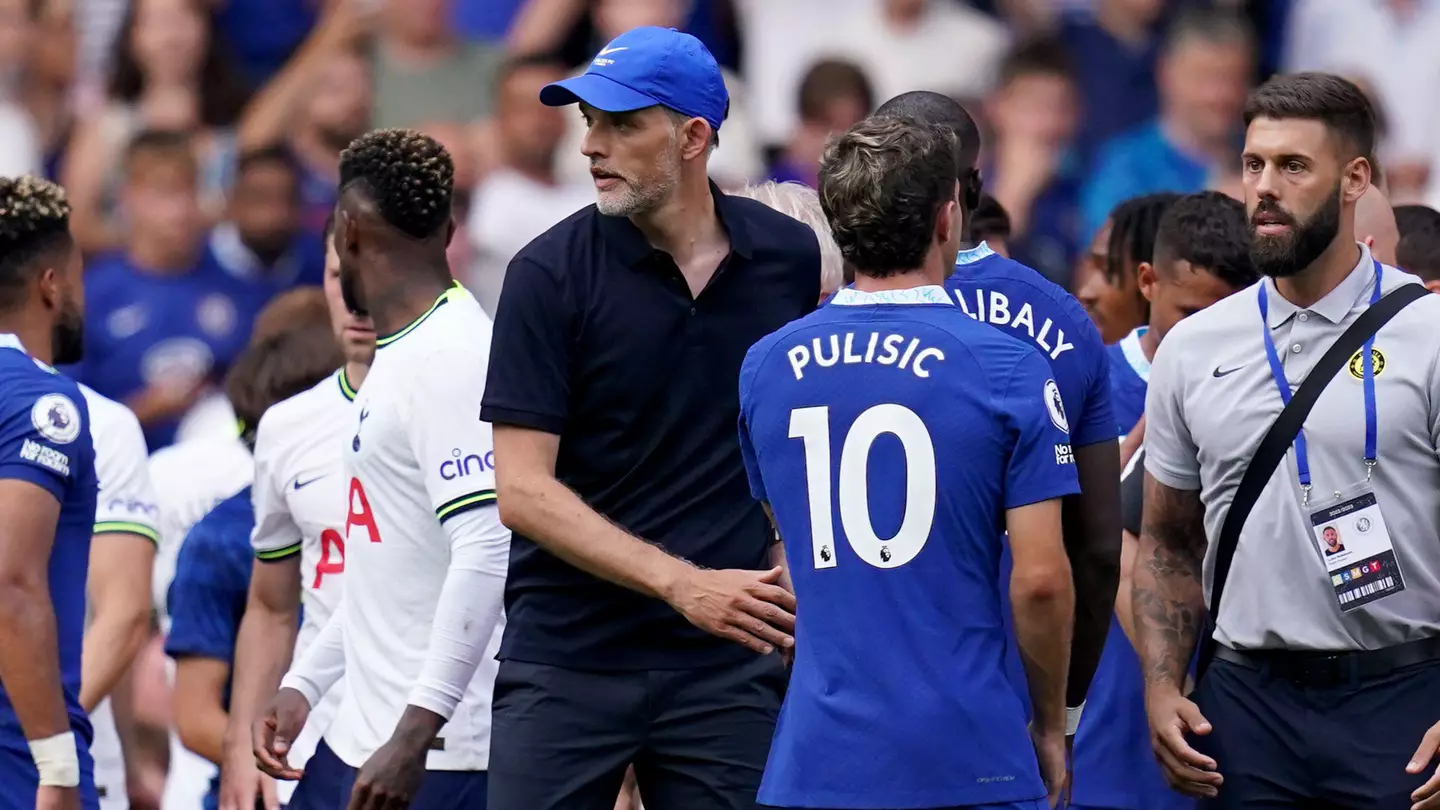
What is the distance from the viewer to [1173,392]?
18.7 ft

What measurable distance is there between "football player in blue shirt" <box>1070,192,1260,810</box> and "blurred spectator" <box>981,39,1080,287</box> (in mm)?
4339

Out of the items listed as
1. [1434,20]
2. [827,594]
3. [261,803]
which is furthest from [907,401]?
[1434,20]

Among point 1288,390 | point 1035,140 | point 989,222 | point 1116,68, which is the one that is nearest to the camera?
point 1288,390

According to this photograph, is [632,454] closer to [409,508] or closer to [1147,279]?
[409,508]

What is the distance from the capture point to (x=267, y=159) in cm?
1241

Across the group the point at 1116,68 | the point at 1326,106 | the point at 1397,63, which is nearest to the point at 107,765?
the point at 1326,106

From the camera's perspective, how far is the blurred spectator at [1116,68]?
1152 cm

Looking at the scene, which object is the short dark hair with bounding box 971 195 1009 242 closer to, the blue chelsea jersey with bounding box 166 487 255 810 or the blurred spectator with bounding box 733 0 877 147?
the blue chelsea jersey with bounding box 166 487 255 810

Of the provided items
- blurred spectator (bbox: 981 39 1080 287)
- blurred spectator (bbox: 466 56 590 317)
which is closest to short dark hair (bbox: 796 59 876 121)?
blurred spectator (bbox: 981 39 1080 287)

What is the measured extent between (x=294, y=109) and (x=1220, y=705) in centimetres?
865

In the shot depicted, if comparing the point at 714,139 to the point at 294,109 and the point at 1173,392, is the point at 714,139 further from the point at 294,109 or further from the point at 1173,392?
the point at 294,109

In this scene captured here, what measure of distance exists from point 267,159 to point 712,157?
2.46 meters

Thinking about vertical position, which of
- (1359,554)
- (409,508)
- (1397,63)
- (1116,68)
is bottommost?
(409,508)

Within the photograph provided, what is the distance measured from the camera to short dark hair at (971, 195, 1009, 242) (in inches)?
270
